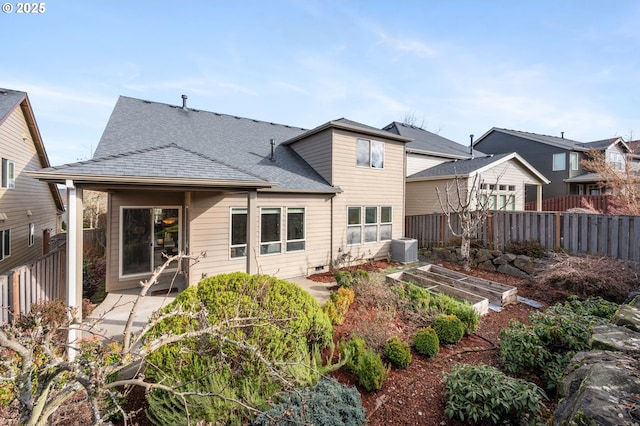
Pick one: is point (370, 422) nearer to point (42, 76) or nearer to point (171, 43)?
point (171, 43)

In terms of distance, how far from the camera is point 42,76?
8219 millimetres

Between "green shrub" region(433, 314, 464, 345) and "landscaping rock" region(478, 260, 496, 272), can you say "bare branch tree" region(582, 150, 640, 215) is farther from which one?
"green shrub" region(433, 314, 464, 345)

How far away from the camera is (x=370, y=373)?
3857 millimetres

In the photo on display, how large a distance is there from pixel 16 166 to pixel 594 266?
19663mm

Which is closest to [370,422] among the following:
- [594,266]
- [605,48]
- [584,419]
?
[584,419]

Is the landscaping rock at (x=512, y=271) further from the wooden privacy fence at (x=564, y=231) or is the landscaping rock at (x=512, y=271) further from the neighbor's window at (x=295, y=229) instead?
the neighbor's window at (x=295, y=229)

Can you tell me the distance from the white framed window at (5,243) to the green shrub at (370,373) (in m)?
12.8

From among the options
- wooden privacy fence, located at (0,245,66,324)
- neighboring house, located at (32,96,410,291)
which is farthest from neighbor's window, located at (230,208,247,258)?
wooden privacy fence, located at (0,245,66,324)

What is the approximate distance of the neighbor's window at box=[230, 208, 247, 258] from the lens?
8.92 m

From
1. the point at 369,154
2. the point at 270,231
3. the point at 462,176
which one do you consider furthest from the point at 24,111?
the point at 462,176

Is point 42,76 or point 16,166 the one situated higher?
point 42,76

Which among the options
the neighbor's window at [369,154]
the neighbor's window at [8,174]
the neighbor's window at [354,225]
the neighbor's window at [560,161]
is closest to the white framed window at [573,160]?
the neighbor's window at [560,161]

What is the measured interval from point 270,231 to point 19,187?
10.6 metres

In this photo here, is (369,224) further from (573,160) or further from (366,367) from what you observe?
(573,160)
